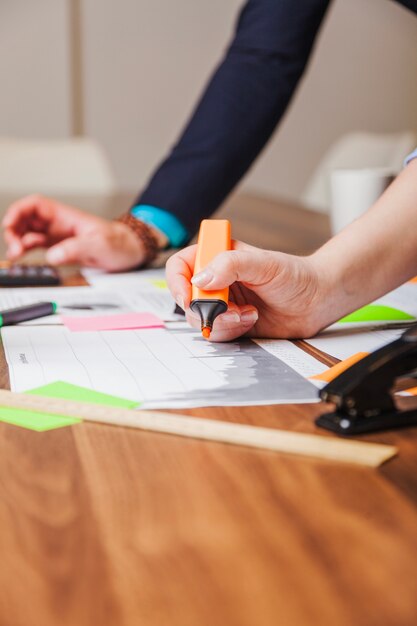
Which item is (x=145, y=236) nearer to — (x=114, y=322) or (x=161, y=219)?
(x=161, y=219)

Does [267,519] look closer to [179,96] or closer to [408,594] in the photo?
[408,594]

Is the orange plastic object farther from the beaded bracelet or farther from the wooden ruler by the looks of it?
the beaded bracelet

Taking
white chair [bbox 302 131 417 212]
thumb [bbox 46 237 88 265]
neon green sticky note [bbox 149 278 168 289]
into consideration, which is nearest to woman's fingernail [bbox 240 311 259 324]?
neon green sticky note [bbox 149 278 168 289]

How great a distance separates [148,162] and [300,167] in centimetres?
104

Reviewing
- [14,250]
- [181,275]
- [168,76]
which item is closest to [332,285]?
[181,275]

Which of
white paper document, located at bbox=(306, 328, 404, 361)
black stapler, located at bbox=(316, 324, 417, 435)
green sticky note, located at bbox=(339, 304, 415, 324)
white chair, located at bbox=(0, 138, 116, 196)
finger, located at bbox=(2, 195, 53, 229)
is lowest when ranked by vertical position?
white chair, located at bbox=(0, 138, 116, 196)

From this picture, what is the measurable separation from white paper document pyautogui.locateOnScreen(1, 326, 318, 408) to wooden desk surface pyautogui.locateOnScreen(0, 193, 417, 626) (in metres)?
0.07

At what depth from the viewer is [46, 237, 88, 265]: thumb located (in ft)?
4.13

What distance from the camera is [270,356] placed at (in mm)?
734

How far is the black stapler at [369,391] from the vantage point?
0.52 metres

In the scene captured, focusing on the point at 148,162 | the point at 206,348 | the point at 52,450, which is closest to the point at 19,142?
the point at 148,162

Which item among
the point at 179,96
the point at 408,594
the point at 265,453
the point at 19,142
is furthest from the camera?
the point at 179,96

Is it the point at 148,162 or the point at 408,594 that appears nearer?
the point at 408,594

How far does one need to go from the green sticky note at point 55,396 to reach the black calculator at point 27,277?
1.73 ft
